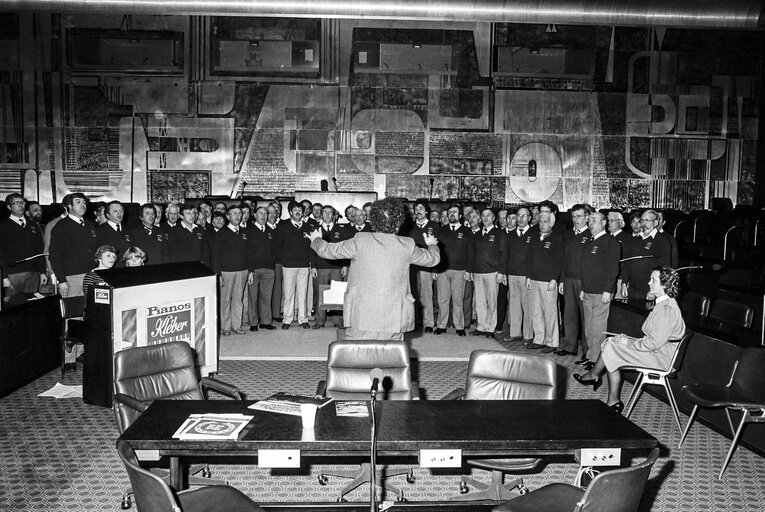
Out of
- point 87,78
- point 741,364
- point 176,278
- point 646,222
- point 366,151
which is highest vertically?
point 87,78

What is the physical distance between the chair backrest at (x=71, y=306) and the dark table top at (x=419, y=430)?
372 cm

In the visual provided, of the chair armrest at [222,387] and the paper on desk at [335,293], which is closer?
the chair armrest at [222,387]

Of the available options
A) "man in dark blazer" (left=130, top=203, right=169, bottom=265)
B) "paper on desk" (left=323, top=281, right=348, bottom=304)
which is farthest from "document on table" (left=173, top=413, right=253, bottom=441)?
"man in dark blazer" (left=130, top=203, right=169, bottom=265)

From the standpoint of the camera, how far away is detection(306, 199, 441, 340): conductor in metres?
4.59

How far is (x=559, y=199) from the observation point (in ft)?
48.8

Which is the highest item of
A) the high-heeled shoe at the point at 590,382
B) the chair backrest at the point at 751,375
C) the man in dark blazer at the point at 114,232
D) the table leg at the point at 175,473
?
the man in dark blazer at the point at 114,232

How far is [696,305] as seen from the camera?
22.1 ft

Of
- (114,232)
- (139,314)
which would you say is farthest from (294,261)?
(139,314)

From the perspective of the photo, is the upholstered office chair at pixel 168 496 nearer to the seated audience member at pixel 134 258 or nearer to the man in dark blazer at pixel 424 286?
the seated audience member at pixel 134 258

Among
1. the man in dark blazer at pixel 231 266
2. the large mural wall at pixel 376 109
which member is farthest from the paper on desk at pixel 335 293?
the large mural wall at pixel 376 109

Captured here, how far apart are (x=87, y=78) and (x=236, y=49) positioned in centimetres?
321

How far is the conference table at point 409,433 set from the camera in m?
2.94

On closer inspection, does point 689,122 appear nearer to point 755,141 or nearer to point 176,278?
point 755,141

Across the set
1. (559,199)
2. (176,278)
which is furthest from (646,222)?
(559,199)
